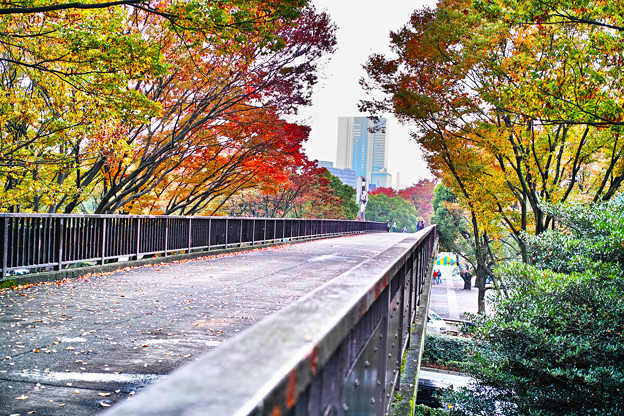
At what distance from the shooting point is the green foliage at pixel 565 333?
8.56 m

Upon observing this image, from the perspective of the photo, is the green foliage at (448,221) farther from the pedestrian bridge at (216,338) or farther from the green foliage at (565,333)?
Answer: the green foliage at (565,333)

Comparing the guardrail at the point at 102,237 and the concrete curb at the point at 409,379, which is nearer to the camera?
the concrete curb at the point at 409,379

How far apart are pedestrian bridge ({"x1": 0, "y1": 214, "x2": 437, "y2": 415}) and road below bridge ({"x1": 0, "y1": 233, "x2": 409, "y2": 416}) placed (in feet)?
0.06

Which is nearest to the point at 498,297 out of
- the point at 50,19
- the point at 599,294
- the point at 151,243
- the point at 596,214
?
the point at 599,294

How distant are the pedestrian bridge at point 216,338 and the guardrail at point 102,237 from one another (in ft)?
0.45

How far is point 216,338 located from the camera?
574cm

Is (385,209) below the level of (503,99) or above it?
below

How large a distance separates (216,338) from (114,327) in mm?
1409

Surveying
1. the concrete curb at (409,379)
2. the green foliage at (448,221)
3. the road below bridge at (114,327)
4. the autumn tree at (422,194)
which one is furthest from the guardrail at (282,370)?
the autumn tree at (422,194)

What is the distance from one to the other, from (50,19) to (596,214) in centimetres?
1327

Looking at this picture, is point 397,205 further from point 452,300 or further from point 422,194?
point 452,300

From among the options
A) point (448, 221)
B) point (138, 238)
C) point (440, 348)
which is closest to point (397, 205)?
point (448, 221)

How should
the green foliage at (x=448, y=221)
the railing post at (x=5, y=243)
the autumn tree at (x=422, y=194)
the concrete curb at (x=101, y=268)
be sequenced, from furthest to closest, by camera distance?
the autumn tree at (x=422, y=194) < the green foliage at (x=448, y=221) < the concrete curb at (x=101, y=268) < the railing post at (x=5, y=243)

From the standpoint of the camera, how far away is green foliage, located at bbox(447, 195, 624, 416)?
856cm
